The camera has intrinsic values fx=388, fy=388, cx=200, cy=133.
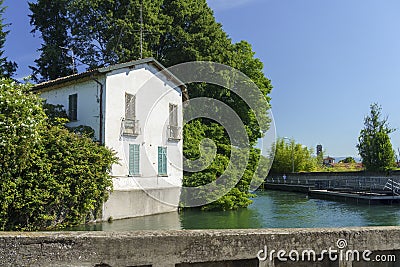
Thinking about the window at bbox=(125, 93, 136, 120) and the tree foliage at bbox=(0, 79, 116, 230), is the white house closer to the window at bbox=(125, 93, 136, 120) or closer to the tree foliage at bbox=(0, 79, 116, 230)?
the window at bbox=(125, 93, 136, 120)

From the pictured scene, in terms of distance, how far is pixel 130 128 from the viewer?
1748 centimetres

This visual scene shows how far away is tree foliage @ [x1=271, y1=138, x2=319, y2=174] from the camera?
166ft

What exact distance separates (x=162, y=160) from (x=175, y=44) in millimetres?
10076

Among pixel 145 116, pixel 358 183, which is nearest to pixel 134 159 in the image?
pixel 145 116

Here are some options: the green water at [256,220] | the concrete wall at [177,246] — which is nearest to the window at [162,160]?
the green water at [256,220]

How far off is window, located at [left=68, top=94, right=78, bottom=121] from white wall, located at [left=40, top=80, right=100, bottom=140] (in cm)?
17

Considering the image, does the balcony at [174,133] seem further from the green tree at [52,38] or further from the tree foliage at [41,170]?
the green tree at [52,38]

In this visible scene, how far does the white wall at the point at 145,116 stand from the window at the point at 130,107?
0.21m

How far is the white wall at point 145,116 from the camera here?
16.7 m

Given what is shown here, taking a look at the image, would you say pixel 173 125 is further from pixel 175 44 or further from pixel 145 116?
pixel 175 44

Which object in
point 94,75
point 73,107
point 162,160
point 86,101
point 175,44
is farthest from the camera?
point 175,44

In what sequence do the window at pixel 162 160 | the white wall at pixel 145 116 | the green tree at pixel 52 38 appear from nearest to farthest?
the white wall at pixel 145 116
the window at pixel 162 160
the green tree at pixel 52 38

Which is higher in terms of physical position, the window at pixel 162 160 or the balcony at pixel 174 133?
the balcony at pixel 174 133

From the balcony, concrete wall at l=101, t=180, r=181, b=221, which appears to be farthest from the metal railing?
concrete wall at l=101, t=180, r=181, b=221
